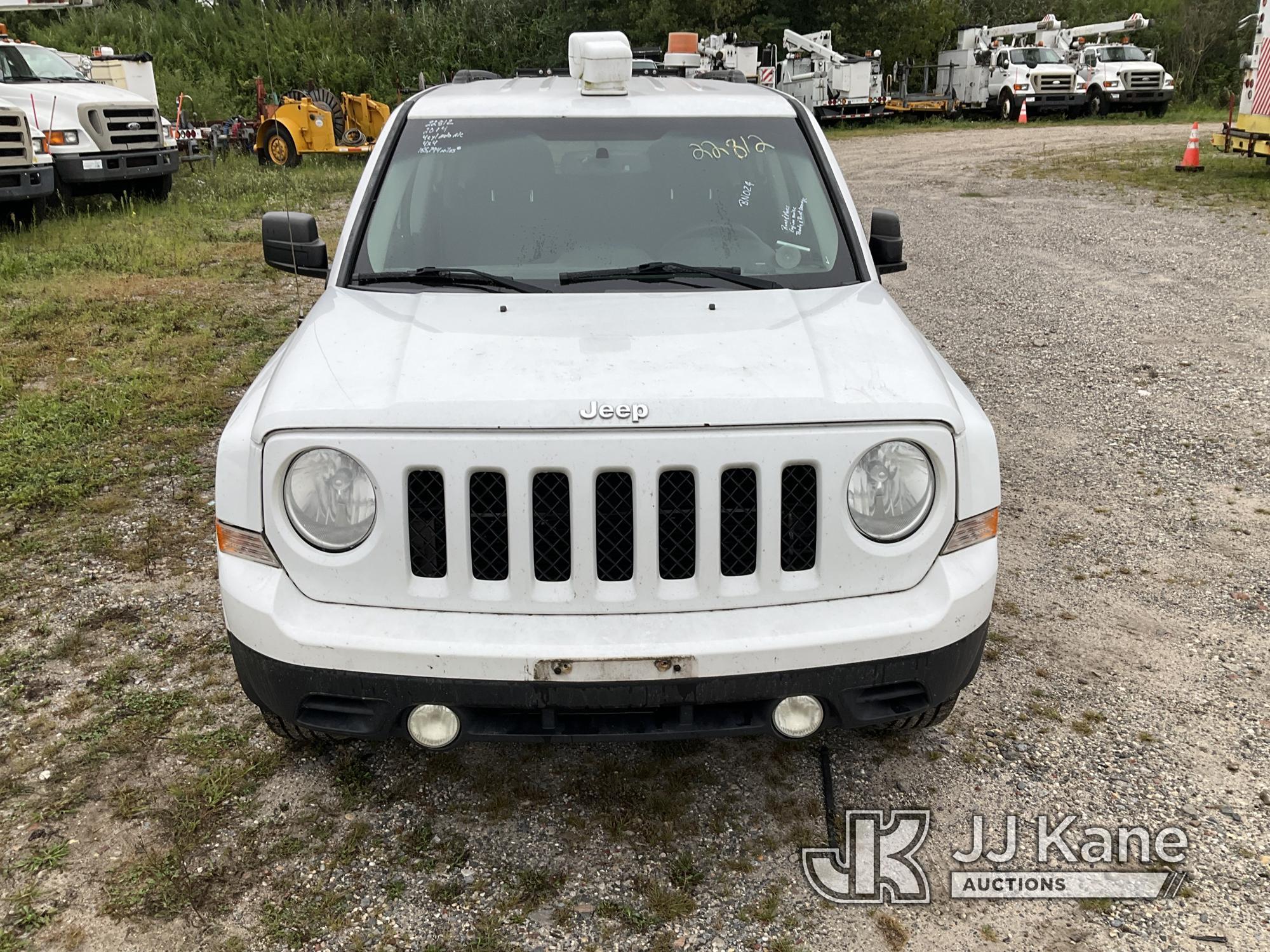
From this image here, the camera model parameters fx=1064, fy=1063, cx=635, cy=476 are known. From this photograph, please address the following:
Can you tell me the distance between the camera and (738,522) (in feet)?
8.08

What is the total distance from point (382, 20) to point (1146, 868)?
1287 inches

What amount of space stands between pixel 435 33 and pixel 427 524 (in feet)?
105

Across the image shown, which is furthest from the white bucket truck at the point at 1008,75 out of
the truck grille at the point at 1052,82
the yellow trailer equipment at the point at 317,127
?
the yellow trailer equipment at the point at 317,127

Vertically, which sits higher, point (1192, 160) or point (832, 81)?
point (832, 81)

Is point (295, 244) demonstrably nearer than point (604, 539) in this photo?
No

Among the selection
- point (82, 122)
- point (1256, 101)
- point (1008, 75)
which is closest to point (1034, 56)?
point (1008, 75)

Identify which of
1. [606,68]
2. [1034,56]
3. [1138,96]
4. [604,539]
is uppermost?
[1034,56]

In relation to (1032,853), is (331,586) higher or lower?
higher

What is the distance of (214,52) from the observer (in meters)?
28.8

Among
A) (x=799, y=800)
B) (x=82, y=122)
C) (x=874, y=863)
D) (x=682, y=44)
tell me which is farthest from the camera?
(x=82, y=122)

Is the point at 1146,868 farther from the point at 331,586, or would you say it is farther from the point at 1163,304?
the point at 1163,304

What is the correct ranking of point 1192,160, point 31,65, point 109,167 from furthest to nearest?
point 1192,160 < point 31,65 < point 109,167

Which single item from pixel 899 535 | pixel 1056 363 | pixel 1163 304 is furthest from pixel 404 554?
pixel 1163 304

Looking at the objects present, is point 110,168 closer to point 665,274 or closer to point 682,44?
point 682,44
